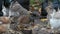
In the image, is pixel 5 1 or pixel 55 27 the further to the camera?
pixel 5 1

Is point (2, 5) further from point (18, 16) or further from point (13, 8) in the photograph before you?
point (18, 16)

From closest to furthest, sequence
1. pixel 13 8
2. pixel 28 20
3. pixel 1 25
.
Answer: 1. pixel 1 25
2. pixel 28 20
3. pixel 13 8

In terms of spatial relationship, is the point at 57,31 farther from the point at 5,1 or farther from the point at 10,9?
the point at 5,1

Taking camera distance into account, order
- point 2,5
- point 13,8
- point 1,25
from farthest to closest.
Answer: point 2,5 < point 13,8 < point 1,25

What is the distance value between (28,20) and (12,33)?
0.97ft

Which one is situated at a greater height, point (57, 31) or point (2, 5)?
point (2, 5)

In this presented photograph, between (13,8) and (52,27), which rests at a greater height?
(13,8)

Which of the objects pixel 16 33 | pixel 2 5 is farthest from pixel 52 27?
pixel 2 5

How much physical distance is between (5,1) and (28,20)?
61cm

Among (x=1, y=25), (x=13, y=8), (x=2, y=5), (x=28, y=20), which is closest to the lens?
(x=1, y=25)

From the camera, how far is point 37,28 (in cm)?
125

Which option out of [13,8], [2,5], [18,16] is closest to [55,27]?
[18,16]

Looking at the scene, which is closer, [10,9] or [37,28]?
[37,28]

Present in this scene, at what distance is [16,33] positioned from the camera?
1198 mm
